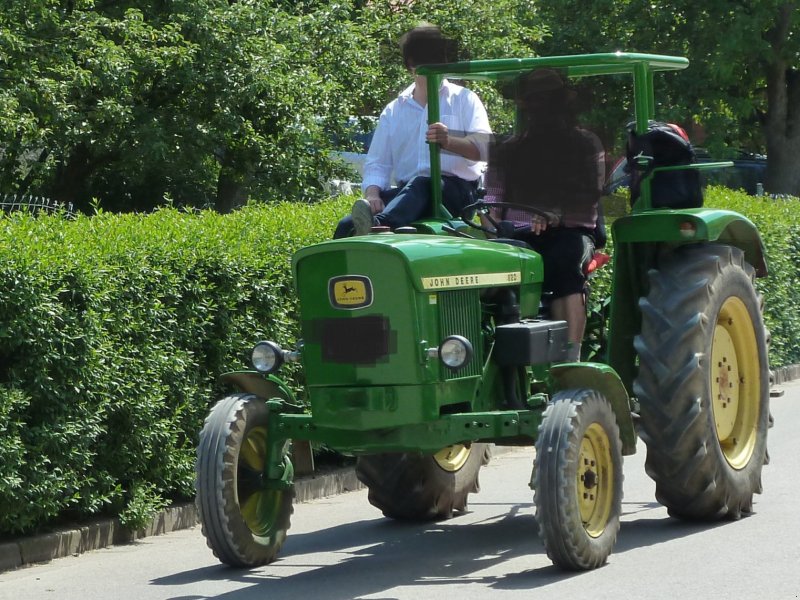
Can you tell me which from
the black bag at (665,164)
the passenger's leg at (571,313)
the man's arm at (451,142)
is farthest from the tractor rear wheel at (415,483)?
the black bag at (665,164)

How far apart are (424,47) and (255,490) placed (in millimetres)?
2790

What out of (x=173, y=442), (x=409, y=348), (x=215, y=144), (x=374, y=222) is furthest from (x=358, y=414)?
(x=215, y=144)

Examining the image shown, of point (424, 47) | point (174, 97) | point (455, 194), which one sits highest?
A: point (174, 97)

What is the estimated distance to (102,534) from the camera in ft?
27.7

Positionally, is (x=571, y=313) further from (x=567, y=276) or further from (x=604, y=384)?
(x=604, y=384)

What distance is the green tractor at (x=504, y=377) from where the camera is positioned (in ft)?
22.7

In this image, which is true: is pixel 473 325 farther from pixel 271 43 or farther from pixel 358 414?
pixel 271 43

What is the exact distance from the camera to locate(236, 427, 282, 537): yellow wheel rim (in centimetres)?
733

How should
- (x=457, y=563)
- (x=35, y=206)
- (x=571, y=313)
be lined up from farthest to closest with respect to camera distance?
(x=35, y=206) < (x=571, y=313) < (x=457, y=563)

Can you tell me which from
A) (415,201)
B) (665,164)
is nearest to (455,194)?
(415,201)

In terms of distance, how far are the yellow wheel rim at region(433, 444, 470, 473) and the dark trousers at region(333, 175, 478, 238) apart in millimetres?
1388

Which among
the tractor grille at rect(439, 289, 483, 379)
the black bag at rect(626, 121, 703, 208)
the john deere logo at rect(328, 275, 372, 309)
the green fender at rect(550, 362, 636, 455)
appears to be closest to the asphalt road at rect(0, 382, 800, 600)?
the green fender at rect(550, 362, 636, 455)


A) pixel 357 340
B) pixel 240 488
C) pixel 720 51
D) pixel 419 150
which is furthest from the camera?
pixel 720 51

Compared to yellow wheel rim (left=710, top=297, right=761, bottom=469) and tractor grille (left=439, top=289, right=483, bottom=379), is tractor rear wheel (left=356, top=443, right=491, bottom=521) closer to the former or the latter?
tractor grille (left=439, top=289, right=483, bottom=379)
